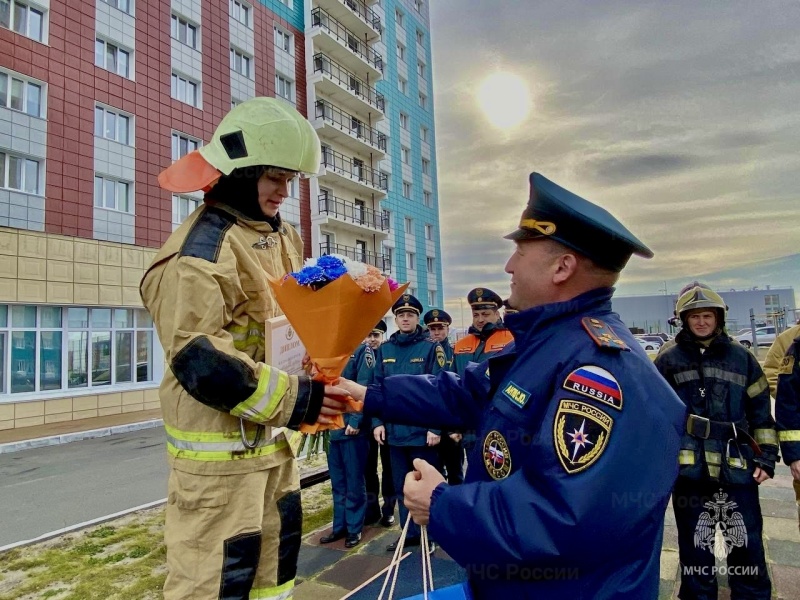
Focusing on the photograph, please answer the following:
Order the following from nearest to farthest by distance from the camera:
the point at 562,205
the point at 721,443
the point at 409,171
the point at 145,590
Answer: the point at 562,205 → the point at 721,443 → the point at 145,590 → the point at 409,171

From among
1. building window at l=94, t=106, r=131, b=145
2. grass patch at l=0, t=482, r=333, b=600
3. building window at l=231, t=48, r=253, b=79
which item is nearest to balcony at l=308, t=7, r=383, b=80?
building window at l=231, t=48, r=253, b=79

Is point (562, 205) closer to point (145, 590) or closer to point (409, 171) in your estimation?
point (145, 590)

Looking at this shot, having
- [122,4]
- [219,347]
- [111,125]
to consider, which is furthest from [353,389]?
[122,4]

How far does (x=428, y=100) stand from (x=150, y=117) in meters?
23.0

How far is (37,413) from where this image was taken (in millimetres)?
13992

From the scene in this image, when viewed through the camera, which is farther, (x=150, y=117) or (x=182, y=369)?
(x=150, y=117)

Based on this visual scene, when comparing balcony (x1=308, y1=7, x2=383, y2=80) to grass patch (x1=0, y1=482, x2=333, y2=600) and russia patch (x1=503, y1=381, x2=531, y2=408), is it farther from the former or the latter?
russia patch (x1=503, y1=381, x2=531, y2=408)

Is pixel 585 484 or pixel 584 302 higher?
pixel 584 302

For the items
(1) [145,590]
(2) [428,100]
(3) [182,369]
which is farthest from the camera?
(2) [428,100]

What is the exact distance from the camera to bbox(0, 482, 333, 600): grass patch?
379cm

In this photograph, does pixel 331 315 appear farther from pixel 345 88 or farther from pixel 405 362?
pixel 345 88

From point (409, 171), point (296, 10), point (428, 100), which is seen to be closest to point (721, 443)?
point (296, 10)

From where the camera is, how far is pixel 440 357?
579cm

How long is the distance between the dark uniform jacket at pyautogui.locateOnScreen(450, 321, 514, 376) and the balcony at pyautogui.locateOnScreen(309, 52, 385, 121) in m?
22.3
